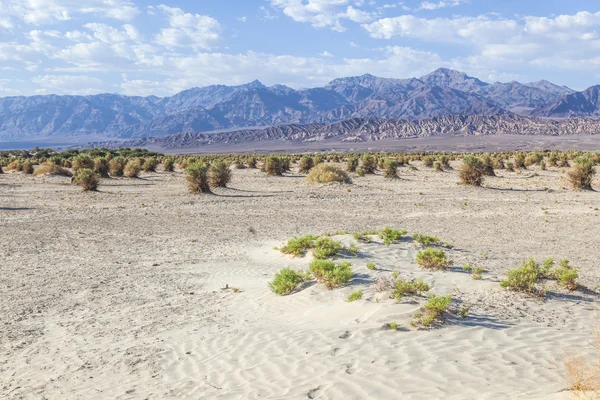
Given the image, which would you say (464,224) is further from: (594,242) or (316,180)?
(316,180)

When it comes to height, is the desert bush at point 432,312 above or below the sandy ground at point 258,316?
above

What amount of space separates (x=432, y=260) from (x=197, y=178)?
746 inches

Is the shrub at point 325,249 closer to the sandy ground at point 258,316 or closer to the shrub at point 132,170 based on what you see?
the sandy ground at point 258,316

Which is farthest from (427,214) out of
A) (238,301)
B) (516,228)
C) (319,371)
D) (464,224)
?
(319,371)

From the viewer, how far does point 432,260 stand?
433 inches

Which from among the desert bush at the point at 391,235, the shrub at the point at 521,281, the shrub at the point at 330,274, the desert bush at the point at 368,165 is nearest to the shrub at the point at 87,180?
the desert bush at the point at 368,165

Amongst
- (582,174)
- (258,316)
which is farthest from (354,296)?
(582,174)

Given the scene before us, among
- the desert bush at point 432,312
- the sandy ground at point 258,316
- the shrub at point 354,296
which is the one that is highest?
the desert bush at point 432,312

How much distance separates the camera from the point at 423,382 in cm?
573

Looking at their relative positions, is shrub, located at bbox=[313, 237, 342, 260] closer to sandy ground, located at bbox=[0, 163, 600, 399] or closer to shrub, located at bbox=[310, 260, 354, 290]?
sandy ground, located at bbox=[0, 163, 600, 399]

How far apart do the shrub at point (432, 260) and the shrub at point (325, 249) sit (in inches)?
79.9

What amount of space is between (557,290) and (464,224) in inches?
355

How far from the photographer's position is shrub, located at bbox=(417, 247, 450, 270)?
10969 mm

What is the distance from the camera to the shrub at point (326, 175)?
104ft
